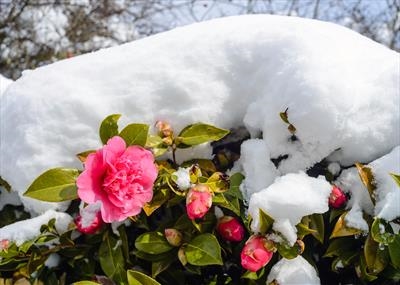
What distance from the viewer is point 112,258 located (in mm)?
1098

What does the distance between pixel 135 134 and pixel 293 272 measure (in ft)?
1.32

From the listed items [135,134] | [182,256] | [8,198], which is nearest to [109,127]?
[135,134]

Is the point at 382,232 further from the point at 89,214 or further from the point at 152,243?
the point at 89,214

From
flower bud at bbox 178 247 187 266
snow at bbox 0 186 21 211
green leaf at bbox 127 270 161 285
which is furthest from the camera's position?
snow at bbox 0 186 21 211

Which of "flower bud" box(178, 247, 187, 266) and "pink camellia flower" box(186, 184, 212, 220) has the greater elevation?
"pink camellia flower" box(186, 184, 212, 220)

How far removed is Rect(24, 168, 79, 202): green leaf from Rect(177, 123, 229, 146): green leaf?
237mm

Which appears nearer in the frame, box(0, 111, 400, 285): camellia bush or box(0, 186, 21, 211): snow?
box(0, 111, 400, 285): camellia bush

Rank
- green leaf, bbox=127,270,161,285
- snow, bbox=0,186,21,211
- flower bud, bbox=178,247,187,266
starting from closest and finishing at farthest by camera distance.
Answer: green leaf, bbox=127,270,161,285 → flower bud, bbox=178,247,187,266 → snow, bbox=0,186,21,211

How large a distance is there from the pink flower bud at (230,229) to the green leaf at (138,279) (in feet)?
0.63

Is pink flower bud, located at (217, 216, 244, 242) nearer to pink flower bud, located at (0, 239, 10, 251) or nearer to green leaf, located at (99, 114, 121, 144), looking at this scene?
green leaf, located at (99, 114, 121, 144)

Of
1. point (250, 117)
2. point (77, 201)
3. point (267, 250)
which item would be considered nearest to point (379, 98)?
point (250, 117)

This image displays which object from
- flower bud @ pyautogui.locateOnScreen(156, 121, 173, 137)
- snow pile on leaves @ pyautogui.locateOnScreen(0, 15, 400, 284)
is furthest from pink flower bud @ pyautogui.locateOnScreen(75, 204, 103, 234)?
flower bud @ pyautogui.locateOnScreen(156, 121, 173, 137)

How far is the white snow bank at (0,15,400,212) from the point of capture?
3.54 ft

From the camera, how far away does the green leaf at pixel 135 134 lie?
3.48ft
